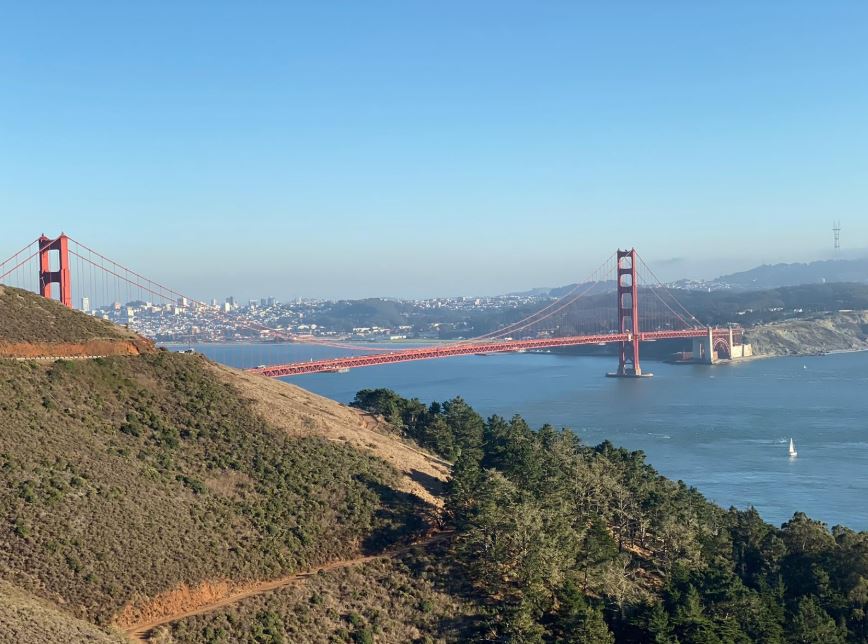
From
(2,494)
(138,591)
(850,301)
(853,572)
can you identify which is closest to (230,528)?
(138,591)

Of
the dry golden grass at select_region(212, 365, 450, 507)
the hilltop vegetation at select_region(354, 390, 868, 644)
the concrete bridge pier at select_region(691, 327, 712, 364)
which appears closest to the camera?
the hilltop vegetation at select_region(354, 390, 868, 644)

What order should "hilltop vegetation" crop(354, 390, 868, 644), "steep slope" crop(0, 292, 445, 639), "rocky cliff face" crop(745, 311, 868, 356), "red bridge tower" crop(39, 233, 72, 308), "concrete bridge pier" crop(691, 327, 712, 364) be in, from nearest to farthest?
A: 1. "steep slope" crop(0, 292, 445, 639)
2. "hilltop vegetation" crop(354, 390, 868, 644)
3. "red bridge tower" crop(39, 233, 72, 308)
4. "concrete bridge pier" crop(691, 327, 712, 364)
5. "rocky cliff face" crop(745, 311, 868, 356)

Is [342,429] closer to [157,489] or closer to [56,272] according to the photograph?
[157,489]

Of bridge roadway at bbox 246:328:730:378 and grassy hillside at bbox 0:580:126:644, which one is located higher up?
bridge roadway at bbox 246:328:730:378

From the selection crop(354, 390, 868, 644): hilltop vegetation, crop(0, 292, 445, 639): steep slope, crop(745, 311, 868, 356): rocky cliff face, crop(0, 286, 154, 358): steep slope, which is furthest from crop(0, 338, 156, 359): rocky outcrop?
crop(745, 311, 868, 356): rocky cliff face

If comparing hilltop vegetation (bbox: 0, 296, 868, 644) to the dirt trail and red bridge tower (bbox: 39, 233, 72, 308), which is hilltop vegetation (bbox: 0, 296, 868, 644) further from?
red bridge tower (bbox: 39, 233, 72, 308)

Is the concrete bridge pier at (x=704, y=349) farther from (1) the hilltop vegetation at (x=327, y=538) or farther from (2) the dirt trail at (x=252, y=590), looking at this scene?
(2) the dirt trail at (x=252, y=590)
